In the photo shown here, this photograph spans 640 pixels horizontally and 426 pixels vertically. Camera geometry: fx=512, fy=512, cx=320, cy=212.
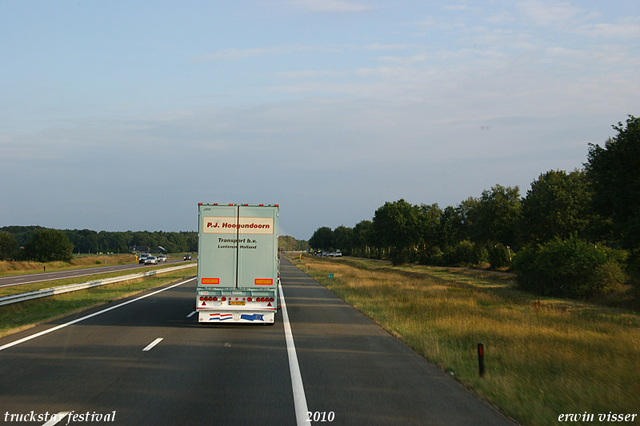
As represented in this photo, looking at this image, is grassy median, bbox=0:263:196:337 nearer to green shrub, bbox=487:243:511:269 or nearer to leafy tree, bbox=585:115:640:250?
leafy tree, bbox=585:115:640:250

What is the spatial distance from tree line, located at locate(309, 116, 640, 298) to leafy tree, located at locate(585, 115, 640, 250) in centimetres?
5

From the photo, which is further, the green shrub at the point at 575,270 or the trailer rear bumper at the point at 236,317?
the green shrub at the point at 575,270

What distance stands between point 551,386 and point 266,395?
468 centimetres

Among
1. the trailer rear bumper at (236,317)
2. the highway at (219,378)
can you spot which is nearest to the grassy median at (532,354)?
the highway at (219,378)

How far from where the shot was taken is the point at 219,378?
8.91m

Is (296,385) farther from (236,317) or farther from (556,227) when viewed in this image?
(556,227)

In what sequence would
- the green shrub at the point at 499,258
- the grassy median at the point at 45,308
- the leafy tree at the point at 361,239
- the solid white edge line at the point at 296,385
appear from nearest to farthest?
the solid white edge line at the point at 296,385, the grassy median at the point at 45,308, the green shrub at the point at 499,258, the leafy tree at the point at 361,239

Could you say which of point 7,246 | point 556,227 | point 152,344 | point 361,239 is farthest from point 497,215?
point 361,239

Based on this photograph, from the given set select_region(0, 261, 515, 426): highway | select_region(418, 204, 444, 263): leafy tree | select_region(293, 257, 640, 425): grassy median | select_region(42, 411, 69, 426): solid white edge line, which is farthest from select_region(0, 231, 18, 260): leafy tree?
select_region(42, 411, 69, 426): solid white edge line

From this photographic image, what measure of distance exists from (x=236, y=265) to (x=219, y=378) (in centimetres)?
676

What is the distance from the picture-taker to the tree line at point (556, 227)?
27203 mm

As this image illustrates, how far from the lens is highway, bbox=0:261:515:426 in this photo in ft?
22.4

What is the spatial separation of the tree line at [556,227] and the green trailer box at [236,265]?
744 inches

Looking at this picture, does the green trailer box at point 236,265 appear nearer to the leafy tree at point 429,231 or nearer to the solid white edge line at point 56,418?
the solid white edge line at point 56,418
